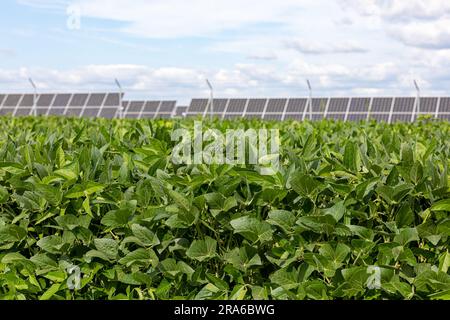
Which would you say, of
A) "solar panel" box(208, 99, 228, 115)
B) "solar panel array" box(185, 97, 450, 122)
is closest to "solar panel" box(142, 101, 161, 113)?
"solar panel array" box(185, 97, 450, 122)

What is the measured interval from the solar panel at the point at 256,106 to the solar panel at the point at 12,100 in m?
Result: 12.1

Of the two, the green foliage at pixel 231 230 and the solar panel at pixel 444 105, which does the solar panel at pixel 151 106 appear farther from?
the green foliage at pixel 231 230

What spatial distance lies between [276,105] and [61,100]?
1085cm

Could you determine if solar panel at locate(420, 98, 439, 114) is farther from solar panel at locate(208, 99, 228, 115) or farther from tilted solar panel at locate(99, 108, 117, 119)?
tilted solar panel at locate(99, 108, 117, 119)

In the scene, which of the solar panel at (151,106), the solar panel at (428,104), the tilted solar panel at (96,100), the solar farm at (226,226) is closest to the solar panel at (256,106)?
the solar panel at (151,106)

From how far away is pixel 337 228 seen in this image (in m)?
2.82

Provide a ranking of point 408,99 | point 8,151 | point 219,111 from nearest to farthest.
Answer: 1. point 8,151
2. point 408,99
3. point 219,111

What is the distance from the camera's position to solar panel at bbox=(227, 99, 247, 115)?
2676 cm

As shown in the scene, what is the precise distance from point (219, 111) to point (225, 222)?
24450 mm

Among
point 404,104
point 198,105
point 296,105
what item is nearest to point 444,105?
point 404,104

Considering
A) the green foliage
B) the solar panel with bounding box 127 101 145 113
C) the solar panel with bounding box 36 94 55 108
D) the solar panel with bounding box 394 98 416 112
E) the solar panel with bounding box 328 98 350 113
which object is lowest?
the solar panel with bounding box 127 101 145 113

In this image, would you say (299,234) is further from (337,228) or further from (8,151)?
(8,151)

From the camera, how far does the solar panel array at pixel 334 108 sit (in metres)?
23.7
